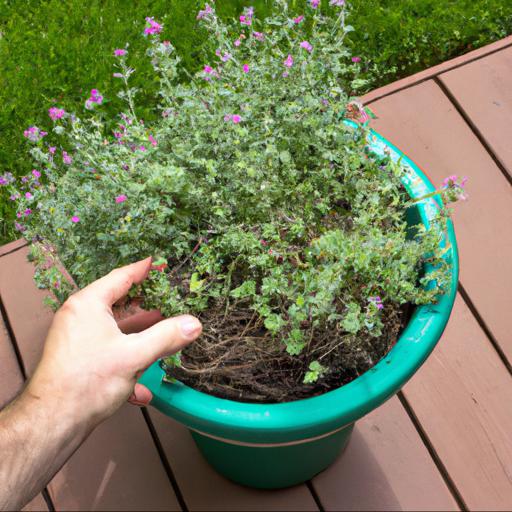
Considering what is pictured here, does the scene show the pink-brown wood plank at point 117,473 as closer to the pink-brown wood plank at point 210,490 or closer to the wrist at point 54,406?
the pink-brown wood plank at point 210,490

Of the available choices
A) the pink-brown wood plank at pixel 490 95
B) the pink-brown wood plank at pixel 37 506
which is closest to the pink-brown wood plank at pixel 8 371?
the pink-brown wood plank at pixel 37 506

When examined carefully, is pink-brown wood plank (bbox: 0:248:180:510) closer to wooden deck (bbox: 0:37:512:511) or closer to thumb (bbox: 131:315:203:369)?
wooden deck (bbox: 0:37:512:511)

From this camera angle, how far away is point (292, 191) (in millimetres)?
1292

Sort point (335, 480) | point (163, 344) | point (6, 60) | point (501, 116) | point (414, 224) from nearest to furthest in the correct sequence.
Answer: point (163, 344) → point (414, 224) → point (335, 480) → point (501, 116) → point (6, 60)

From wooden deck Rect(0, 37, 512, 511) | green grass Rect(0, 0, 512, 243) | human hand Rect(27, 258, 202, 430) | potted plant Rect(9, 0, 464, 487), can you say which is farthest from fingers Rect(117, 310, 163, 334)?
green grass Rect(0, 0, 512, 243)

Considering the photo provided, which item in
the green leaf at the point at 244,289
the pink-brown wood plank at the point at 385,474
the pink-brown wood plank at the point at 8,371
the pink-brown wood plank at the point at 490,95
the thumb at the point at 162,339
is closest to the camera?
the thumb at the point at 162,339

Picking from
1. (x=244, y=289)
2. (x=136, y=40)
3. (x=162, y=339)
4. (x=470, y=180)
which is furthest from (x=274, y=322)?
(x=136, y=40)

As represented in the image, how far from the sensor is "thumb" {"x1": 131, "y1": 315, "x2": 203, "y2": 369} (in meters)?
1.10

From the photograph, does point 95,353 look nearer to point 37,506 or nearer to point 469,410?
point 37,506

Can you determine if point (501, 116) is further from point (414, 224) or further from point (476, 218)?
point (414, 224)

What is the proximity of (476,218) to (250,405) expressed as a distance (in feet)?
3.84

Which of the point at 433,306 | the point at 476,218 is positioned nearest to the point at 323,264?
the point at 433,306

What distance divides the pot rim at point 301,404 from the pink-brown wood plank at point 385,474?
640 millimetres

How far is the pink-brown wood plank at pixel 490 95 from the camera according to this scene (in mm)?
2184
